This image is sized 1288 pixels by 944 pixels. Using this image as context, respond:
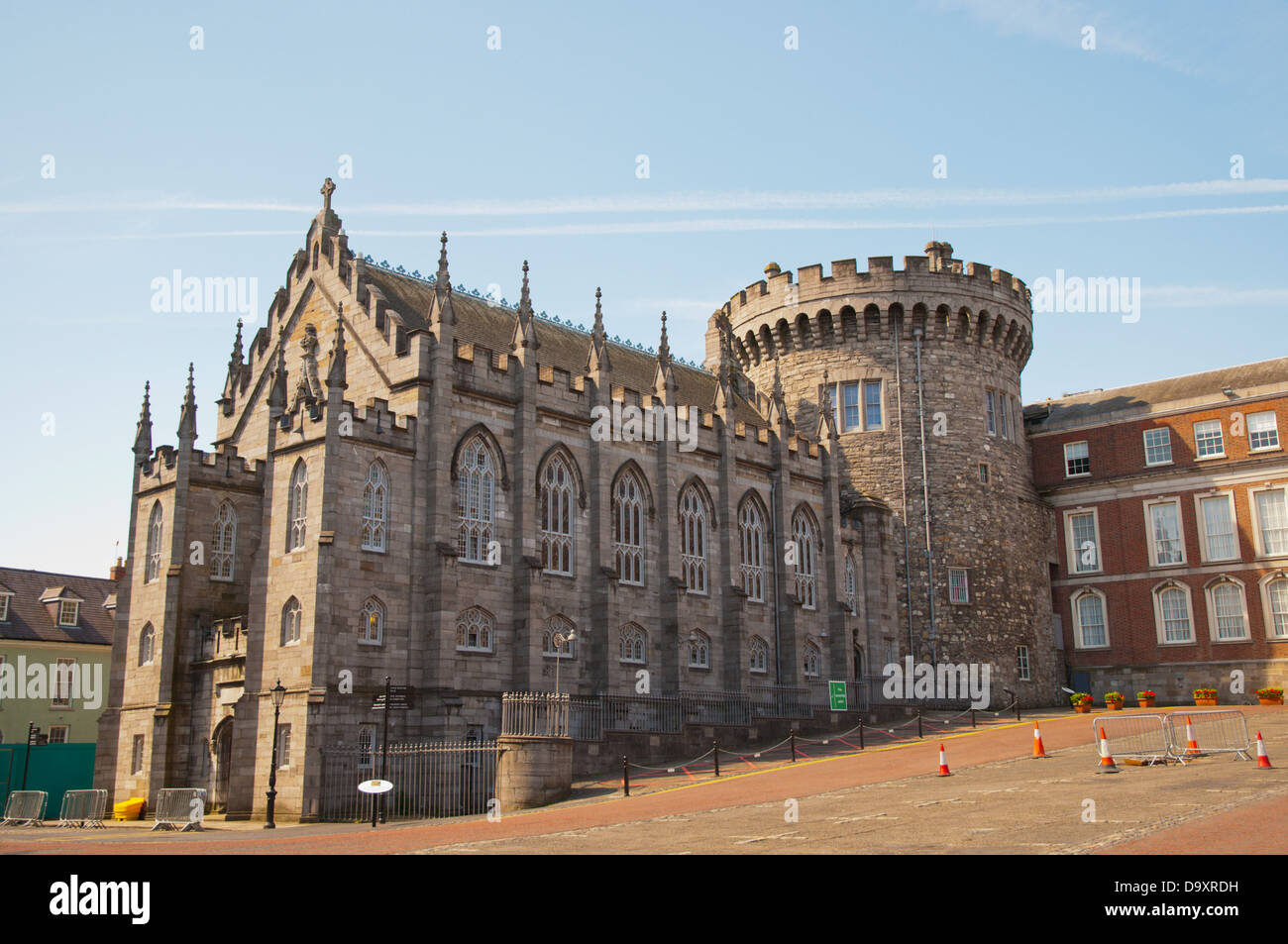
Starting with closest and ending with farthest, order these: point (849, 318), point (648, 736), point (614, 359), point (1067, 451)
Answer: point (648, 736) → point (614, 359) → point (849, 318) → point (1067, 451)

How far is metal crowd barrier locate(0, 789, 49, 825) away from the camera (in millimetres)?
29797

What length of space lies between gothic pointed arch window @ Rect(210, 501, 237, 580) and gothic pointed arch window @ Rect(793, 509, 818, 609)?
21.7 metres

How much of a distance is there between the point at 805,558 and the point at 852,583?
3289 mm

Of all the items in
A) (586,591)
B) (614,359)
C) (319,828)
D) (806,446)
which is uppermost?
(614,359)

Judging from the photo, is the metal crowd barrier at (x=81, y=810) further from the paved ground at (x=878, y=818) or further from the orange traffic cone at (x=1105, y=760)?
the orange traffic cone at (x=1105, y=760)

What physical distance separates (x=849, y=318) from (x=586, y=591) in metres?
20.9

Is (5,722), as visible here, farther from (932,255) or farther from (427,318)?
(932,255)

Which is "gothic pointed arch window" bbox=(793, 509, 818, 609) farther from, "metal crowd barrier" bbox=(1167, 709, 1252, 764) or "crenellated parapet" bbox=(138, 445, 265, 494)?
"crenellated parapet" bbox=(138, 445, 265, 494)

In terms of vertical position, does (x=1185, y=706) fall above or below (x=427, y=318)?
below

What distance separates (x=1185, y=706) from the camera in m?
47.6

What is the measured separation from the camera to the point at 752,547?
45.2 metres
